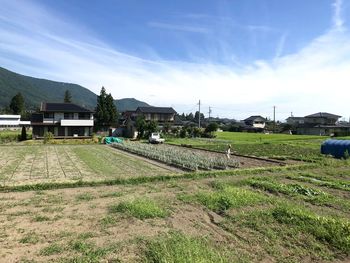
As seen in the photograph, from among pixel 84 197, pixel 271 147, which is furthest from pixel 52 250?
pixel 271 147

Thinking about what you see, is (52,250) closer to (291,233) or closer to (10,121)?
(291,233)

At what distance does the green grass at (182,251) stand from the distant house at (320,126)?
6023 cm

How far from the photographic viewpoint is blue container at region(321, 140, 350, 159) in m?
20.4

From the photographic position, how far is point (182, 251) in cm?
489

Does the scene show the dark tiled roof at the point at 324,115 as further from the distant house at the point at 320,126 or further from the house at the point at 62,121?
the house at the point at 62,121

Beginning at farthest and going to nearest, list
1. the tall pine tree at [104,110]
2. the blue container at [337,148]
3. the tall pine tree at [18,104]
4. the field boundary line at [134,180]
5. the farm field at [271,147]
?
the tall pine tree at [18,104] → the tall pine tree at [104,110] → the farm field at [271,147] → the blue container at [337,148] → the field boundary line at [134,180]

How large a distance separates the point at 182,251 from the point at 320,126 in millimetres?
65980

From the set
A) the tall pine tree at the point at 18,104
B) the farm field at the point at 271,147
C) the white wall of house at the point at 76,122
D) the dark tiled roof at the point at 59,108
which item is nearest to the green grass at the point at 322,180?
the farm field at the point at 271,147

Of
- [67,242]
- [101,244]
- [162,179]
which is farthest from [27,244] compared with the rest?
[162,179]

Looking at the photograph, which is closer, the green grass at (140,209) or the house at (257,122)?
the green grass at (140,209)

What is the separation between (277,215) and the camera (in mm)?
6980

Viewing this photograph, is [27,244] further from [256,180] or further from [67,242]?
[256,180]

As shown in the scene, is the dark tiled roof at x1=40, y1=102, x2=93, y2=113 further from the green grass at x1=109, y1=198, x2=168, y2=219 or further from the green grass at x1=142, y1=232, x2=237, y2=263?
the green grass at x1=142, y1=232, x2=237, y2=263

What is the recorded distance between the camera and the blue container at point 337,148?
67.1ft
